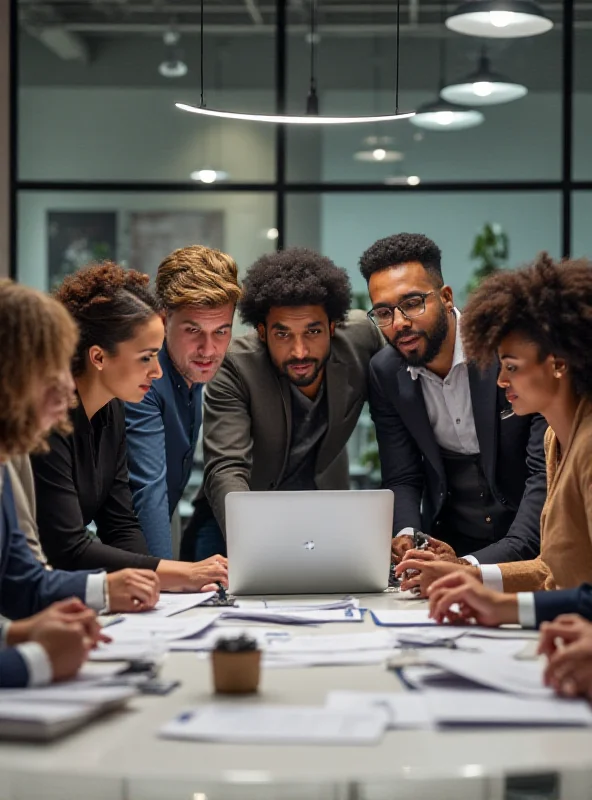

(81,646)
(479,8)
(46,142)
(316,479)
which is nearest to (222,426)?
(316,479)

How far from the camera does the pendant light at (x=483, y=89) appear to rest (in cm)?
745

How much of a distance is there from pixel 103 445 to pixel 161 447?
1.67 feet

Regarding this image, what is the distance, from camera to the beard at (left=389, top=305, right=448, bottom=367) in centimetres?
383

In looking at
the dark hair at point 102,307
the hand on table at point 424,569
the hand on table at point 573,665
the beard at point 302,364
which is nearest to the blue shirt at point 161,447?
the beard at point 302,364

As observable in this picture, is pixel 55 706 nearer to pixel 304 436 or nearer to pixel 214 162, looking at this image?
pixel 304 436

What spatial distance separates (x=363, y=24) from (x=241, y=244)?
172 cm

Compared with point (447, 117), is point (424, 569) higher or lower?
lower

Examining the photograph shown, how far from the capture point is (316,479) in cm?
399

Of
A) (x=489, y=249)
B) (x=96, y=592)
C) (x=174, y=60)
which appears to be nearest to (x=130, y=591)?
(x=96, y=592)

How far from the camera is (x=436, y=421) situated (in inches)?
152

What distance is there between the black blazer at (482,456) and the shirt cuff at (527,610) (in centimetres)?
98

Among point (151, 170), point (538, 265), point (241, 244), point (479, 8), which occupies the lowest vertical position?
point (538, 265)

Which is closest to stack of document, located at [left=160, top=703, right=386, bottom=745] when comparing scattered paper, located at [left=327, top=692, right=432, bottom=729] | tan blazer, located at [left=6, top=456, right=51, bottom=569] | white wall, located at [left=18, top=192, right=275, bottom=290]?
scattered paper, located at [left=327, top=692, right=432, bottom=729]

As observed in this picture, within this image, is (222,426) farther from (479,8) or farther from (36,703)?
(479,8)
